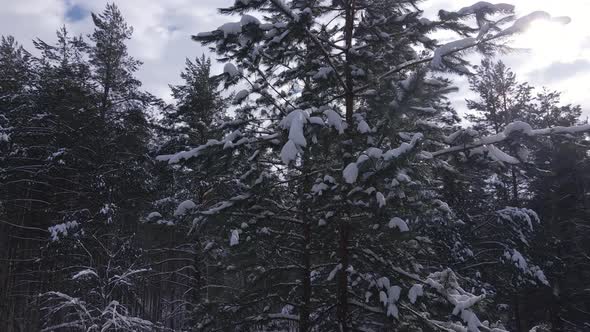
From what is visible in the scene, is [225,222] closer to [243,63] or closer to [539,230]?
[243,63]

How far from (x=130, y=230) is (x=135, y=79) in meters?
6.97

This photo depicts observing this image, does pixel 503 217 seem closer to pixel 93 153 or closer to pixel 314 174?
pixel 314 174

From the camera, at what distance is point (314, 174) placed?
762 centimetres

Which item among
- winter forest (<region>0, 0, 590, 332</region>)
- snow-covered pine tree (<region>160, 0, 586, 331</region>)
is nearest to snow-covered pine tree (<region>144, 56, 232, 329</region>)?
winter forest (<region>0, 0, 590, 332</region>)

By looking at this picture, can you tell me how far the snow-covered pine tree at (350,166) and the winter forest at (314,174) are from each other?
38mm

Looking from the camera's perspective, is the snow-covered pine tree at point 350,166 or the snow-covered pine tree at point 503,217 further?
the snow-covered pine tree at point 503,217

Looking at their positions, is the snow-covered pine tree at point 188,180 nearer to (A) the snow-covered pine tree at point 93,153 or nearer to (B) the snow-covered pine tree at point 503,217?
(A) the snow-covered pine tree at point 93,153

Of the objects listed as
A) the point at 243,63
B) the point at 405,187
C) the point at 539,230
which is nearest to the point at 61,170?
the point at 243,63

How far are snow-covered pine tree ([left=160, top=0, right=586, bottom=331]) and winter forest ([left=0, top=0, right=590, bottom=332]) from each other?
38 mm

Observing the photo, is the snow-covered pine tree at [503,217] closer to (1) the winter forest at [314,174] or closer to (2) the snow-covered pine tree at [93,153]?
(1) the winter forest at [314,174]

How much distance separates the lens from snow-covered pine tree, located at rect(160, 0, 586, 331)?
Result: 5.11m

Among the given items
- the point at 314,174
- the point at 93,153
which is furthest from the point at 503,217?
the point at 93,153

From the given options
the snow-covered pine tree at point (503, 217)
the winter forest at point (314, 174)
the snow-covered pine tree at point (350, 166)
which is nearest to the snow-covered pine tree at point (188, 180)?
the winter forest at point (314, 174)

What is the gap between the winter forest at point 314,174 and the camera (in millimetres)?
5551
